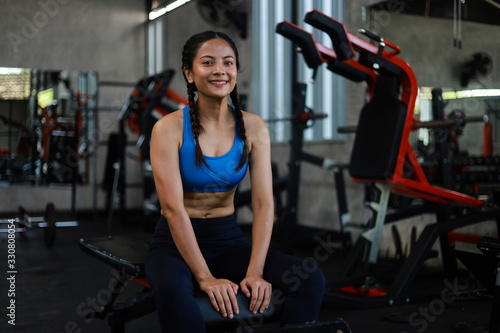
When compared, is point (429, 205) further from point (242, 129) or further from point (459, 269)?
point (242, 129)

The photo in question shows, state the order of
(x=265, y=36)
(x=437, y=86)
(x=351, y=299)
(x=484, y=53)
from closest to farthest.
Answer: (x=351, y=299) → (x=484, y=53) → (x=437, y=86) → (x=265, y=36)

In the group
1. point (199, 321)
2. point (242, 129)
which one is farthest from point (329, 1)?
point (199, 321)

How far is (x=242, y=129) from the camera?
1.64 metres

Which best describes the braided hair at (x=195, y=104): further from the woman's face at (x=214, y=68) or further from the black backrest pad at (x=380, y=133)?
the black backrest pad at (x=380, y=133)

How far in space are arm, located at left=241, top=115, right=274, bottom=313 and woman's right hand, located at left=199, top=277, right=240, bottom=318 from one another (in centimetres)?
7

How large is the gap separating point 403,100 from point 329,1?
2.32 metres

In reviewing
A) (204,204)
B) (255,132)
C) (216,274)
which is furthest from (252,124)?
(216,274)

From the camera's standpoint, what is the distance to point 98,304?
2.68 meters

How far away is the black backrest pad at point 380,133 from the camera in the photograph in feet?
8.64

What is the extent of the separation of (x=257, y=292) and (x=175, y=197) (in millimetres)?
348

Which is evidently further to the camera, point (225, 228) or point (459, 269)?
point (459, 269)

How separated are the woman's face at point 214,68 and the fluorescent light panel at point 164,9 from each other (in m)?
5.41

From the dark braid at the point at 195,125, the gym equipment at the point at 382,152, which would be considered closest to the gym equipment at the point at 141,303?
the dark braid at the point at 195,125

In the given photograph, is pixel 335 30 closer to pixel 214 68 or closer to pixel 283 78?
pixel 214 68
